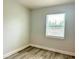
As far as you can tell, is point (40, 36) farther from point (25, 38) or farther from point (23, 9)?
point (23, 9)

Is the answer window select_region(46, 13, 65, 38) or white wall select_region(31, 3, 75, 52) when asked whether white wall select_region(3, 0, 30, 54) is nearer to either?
white wall select_region(31, 3, 75, 52)

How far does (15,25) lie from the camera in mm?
2982

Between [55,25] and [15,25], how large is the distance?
1918mm

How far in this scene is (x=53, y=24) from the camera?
327 cm

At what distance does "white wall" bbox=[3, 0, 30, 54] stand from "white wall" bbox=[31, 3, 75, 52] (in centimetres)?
42

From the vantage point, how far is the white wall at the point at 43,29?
107 inches

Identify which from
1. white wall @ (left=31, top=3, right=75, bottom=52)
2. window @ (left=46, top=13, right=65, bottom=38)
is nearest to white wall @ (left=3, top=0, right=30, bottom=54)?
white wall @ (left=31, top=3, right=75, bottom=52)

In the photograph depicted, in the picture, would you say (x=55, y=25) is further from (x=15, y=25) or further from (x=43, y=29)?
(x=15, y=25)

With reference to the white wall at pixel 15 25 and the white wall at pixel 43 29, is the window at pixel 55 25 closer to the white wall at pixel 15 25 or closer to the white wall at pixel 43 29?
the white wall at pixel 43 29

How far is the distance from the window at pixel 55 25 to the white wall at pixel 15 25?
120cm

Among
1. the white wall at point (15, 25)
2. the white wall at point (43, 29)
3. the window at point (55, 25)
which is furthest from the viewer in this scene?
the window at point (55, 25)

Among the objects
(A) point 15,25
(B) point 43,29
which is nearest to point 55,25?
(B) point 43,29

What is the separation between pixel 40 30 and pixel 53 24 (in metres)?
0.78

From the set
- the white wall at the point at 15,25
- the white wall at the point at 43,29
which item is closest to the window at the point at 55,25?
the white wall at the point at 43,29
